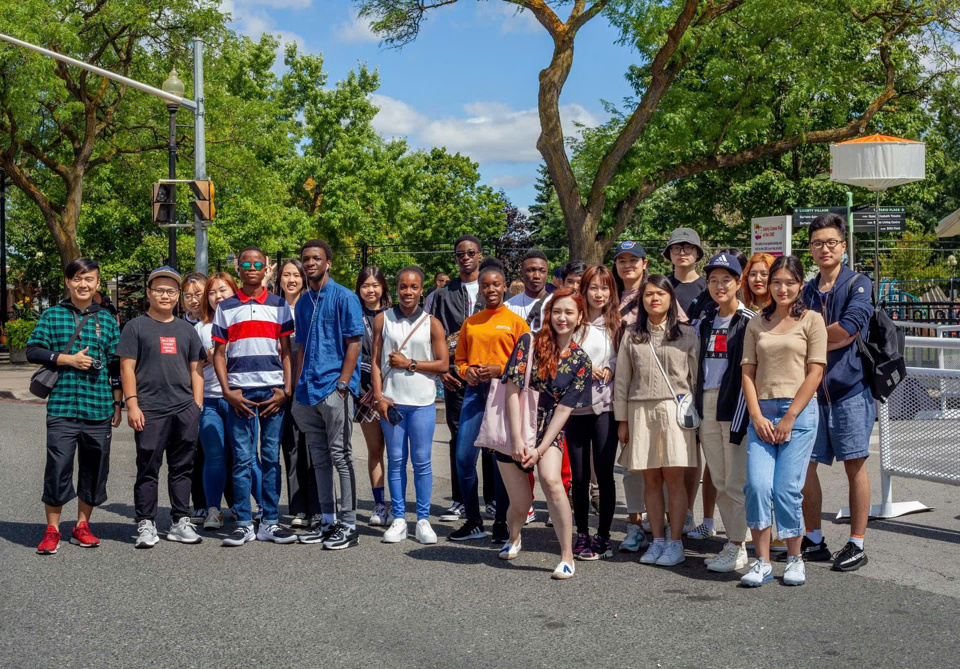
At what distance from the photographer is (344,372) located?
6734mm

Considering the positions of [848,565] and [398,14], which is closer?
[848,565]

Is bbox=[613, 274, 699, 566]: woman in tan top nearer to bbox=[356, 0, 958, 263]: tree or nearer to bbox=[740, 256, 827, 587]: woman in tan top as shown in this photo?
bbox=[740, 256, 827, 587]: woman in tan top

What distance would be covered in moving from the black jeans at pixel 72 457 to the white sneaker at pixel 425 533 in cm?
210

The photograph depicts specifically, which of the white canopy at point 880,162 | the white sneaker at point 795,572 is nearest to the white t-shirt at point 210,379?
the white sneaker at point 795,572

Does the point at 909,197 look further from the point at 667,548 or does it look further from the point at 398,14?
the point at 667,548

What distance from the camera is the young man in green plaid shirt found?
656 cm

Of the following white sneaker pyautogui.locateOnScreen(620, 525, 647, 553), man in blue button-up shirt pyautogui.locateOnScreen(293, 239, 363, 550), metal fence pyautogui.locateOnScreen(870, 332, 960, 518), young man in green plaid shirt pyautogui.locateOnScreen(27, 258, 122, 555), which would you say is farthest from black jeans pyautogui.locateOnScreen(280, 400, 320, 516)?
metal fence pyautogui.locateOnScreen(870, 332, 960, 518)

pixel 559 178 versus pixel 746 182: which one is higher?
pixel 746 182

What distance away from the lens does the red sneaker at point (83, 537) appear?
21.7 ft

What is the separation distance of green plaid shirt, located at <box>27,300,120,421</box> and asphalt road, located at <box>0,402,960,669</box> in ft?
2.98

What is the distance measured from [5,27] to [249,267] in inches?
692

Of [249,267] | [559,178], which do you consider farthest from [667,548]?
[559,178]

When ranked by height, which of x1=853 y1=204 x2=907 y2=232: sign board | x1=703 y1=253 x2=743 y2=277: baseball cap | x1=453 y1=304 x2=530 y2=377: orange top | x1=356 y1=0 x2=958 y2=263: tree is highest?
x1=356 y1=0 x2=958 y2=263: tree

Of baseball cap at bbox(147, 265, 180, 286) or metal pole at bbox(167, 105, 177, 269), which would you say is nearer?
baseball cap at bbox(147, 265, 180, 286)
